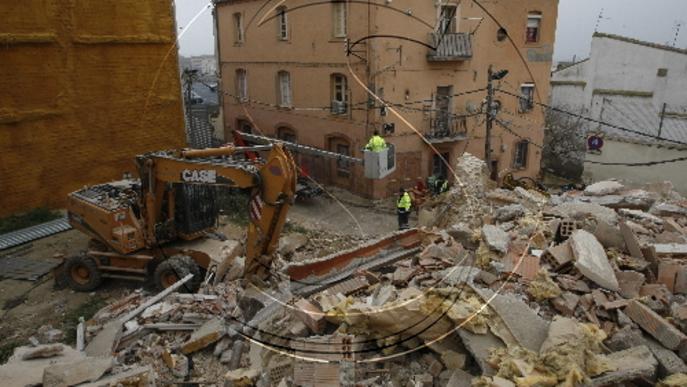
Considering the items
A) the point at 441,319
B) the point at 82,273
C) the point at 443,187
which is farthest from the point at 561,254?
the point at 443,187

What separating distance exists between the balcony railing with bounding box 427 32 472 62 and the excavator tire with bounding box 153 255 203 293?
1523cm

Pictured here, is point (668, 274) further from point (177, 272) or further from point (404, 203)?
point (404, 203)

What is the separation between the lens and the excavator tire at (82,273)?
1232 centimetres

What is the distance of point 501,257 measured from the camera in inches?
348

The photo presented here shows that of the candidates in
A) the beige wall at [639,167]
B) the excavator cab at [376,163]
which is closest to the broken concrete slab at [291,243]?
the excavator cab at [376,163]

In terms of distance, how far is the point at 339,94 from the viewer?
922 inches

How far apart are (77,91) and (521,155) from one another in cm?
2245

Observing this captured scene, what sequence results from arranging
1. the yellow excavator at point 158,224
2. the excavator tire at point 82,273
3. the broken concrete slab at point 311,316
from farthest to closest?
the excavator tire at point 82,273
the yellow excavator at point 158,224
the broken concrete slab at point 311,316

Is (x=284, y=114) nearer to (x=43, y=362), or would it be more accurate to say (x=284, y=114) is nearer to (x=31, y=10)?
(x=31, y=10)

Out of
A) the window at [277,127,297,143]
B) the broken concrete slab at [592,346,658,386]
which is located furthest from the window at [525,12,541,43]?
the broken concrete slab at [592,346,658,386]

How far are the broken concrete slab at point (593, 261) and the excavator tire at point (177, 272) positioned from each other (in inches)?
322

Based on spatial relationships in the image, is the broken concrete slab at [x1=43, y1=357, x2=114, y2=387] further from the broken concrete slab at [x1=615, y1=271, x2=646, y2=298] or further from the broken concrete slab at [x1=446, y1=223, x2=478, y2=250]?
the broken concrete slab at [x1=615, y1=271, x2=646, y2=298]

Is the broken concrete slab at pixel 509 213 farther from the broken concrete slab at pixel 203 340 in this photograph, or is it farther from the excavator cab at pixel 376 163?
the broken concrete slab at pixel 203 340

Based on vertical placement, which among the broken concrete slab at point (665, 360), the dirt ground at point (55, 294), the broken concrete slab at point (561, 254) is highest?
the broken concrete slab at point (561, 254)
